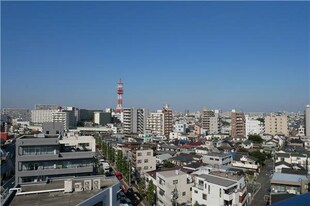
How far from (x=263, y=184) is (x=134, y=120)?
19.4 metres

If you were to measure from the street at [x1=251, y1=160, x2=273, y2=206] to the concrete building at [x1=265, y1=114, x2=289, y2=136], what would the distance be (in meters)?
14.8

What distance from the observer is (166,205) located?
9.41m

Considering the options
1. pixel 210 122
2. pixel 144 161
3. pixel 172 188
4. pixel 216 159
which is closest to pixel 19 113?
pixel 210 122

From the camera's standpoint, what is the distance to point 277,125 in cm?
3095

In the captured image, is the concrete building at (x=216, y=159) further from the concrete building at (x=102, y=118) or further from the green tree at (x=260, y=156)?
the concrete building at (x=102, y=118)

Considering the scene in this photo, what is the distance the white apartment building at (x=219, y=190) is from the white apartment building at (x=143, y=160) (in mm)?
5145

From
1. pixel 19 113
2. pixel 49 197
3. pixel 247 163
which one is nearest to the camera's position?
pixel 49 197

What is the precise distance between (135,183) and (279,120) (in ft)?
77.3

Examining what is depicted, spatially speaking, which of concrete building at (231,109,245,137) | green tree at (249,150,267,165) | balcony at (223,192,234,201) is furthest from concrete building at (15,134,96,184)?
concrete building at (231,109,245,137)

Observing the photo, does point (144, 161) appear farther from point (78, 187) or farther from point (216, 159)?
point (78, 187)

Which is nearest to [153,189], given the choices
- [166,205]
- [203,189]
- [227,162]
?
[166,205]

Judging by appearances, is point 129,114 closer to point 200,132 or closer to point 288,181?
point 200,132

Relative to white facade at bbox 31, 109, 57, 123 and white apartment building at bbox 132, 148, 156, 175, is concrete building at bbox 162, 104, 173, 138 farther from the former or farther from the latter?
white facade at bbox 31, 109, 57, 123

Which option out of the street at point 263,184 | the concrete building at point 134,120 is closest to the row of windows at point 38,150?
the street at point 263,184
